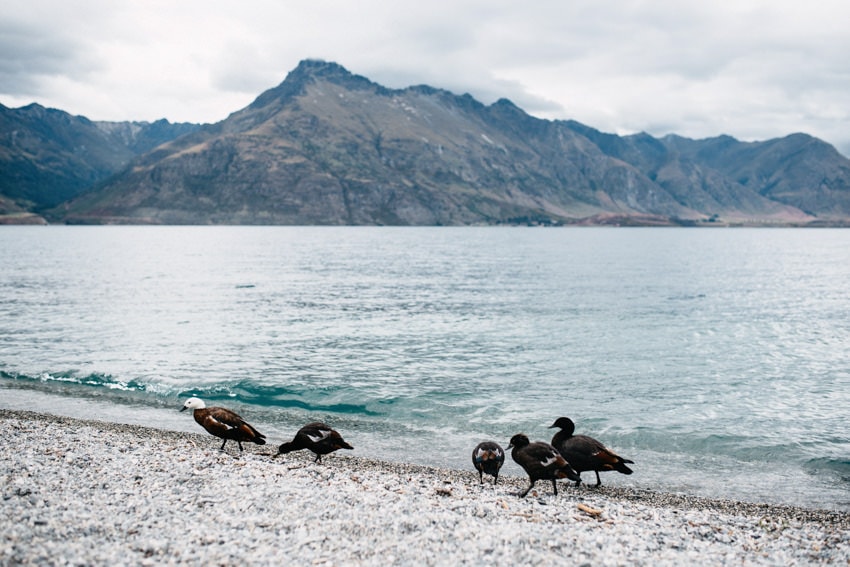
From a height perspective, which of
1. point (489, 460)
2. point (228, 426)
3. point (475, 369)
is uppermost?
point (228, 426)

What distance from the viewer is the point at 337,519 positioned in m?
13.1

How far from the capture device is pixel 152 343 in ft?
141

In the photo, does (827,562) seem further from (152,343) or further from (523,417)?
(152,343)

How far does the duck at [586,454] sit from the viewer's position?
16.1 meters

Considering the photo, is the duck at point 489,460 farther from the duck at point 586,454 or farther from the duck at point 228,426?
the duck at point 228,426

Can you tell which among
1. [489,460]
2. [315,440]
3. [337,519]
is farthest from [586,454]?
[315,440]

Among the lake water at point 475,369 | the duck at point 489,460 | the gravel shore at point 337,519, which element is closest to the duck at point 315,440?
the gravel shore at point 337,519

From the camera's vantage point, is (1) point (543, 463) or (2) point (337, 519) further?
(1) point (543, 463)

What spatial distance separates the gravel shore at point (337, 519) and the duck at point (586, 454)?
0.85 meters

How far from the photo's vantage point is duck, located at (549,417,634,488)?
1612 centimetres

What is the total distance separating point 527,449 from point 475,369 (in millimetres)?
20535

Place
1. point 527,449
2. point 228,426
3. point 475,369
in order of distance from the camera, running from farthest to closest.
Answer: point 475,369 < point 228,426 < point 527,449

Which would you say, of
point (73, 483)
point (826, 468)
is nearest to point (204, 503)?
point (73, 483)

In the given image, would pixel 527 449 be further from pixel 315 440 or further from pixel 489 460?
pixel 315 440
